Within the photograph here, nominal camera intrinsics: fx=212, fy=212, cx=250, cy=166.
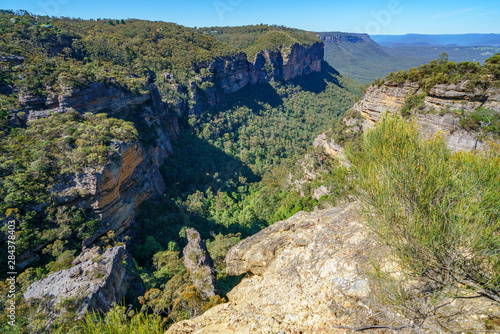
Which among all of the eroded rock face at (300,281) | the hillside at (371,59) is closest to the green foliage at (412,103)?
the eroded rock face at (300,281)

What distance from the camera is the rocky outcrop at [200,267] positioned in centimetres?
1653

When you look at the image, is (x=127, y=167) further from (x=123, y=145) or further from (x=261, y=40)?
(x=261, y=40)

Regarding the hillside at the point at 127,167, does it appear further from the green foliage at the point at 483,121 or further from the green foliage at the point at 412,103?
the green foliage at the point at 483,121

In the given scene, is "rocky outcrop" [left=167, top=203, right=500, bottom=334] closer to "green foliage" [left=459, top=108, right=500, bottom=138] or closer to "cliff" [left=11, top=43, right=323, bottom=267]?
"green foliage" [left=459, top=108, right=500, bottom=138]

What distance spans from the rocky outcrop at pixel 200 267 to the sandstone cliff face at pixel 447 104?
2005 cm

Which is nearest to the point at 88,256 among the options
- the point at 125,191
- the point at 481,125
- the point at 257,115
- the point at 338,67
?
the point at 125,191

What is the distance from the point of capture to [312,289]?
7766mm

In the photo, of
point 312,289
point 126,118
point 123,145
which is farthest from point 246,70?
point 312,289

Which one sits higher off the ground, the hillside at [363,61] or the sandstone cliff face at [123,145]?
the hillside at [363,61]

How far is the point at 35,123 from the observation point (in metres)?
24.6

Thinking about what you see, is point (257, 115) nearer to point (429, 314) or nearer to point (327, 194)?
point (327, 194)

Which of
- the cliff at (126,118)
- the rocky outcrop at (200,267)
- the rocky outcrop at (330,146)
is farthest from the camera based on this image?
the rocky outcrop at (330,146)

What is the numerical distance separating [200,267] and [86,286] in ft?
27.0

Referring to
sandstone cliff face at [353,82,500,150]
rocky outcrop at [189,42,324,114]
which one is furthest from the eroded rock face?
rocky outcrop at [189,42,324,114]
